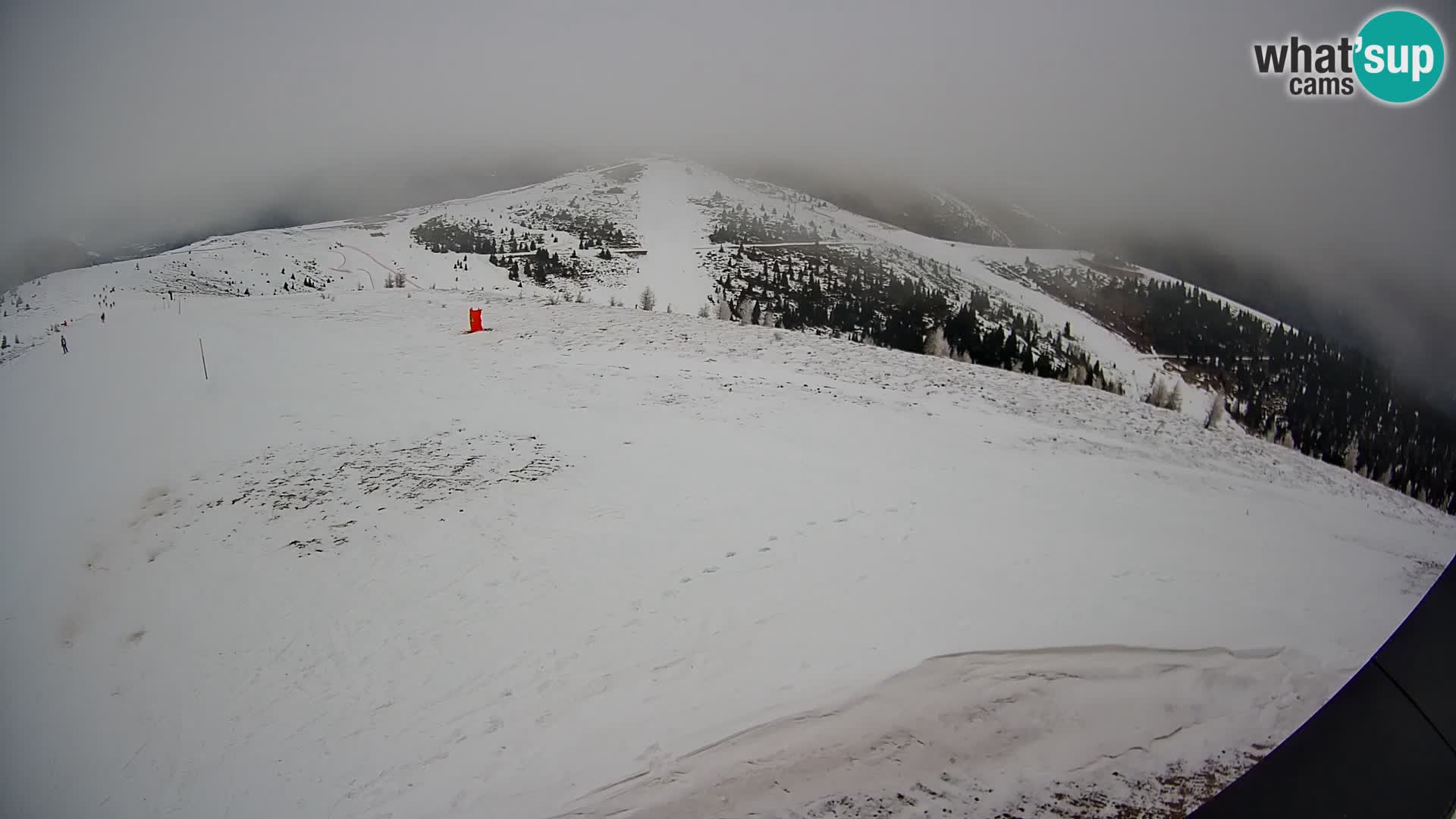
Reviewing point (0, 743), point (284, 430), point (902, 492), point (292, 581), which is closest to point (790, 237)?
point (902, 492)

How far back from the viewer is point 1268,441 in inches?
86.2

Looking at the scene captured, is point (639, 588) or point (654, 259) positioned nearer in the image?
point (639, 588)

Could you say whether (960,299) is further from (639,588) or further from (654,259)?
(654,259)

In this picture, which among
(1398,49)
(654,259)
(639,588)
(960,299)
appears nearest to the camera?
(1398,49)

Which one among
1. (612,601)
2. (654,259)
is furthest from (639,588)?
(654,259)

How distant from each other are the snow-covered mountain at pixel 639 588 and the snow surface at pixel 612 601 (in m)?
0.02

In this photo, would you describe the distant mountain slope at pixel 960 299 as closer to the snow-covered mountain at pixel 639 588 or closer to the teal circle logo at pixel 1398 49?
the snow-covered mountain at pixel 639 588

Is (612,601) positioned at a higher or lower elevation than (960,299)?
lower

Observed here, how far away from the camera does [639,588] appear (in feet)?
11.0

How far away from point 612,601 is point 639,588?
181 mm

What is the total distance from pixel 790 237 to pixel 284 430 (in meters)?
6.21

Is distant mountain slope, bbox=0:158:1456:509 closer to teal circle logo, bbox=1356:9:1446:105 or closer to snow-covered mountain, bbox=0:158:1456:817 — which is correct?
snow-covered mountain, bbox=0:158:1456:817

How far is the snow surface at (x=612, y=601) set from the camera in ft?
5.96

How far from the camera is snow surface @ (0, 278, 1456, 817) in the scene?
182 cm
